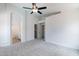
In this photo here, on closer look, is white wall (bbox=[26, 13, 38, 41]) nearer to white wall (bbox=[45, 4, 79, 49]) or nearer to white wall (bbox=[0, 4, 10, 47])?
white wall (bbox=[45, 4, 79, 49])

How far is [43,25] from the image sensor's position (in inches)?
76.4

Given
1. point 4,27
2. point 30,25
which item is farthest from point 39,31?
point 4,27

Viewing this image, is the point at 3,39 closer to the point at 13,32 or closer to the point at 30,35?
the point at 13,32

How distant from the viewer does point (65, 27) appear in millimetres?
1796

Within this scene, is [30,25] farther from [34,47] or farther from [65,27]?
[65,27]

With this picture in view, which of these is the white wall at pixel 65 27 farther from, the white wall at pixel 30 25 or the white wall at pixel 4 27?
the white wall at pixel 4 27

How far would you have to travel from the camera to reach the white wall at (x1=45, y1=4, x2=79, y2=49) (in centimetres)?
167

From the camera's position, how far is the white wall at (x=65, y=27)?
1669mm

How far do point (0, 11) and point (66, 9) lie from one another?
119cm

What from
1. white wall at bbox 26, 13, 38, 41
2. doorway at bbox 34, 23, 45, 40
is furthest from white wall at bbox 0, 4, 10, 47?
doorway at bbox 34, 23, 45, 40

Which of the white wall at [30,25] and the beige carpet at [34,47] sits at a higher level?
the white wall at [30,25]

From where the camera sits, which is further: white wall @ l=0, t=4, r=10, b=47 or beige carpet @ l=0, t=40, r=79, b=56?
white wall @ l=0, t=4, r=10, b=47

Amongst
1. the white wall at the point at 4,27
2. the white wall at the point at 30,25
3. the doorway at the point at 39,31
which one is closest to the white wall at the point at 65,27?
the doorway at the point at 39,31

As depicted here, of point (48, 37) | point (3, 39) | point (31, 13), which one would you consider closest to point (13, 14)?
point (31, 13)
